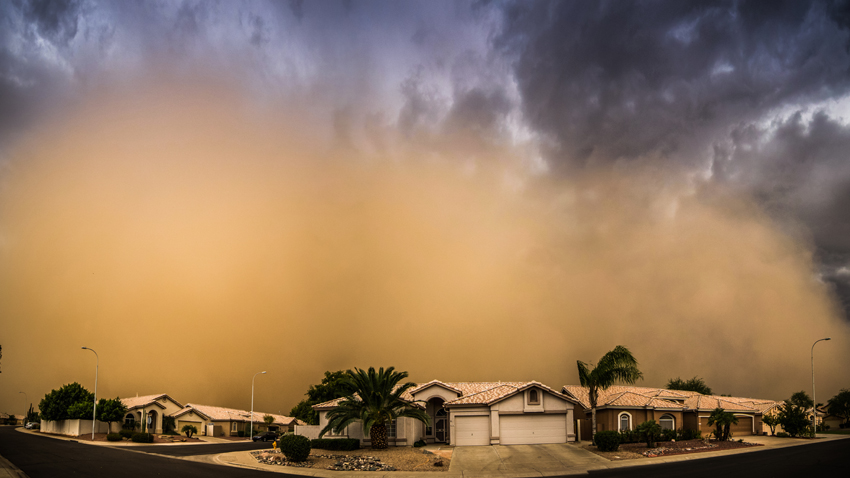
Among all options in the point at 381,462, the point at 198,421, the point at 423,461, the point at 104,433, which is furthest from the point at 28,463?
the point at 198,421

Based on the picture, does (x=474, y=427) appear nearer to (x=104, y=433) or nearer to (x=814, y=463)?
(x=814, y=463)

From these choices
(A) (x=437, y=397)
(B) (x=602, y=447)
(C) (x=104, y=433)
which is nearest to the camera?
(B) (x=602, y=447)

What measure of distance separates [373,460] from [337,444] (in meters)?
8.58

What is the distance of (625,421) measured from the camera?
50719 millimetres

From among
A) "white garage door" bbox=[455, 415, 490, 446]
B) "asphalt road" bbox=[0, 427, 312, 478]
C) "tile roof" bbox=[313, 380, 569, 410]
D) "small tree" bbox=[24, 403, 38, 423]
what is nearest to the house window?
"tile roof" bbox=[313, 380, 569, 410]

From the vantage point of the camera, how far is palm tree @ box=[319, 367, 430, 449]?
42250mm

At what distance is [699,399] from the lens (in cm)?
6103

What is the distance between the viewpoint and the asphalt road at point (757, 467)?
89.5 ft

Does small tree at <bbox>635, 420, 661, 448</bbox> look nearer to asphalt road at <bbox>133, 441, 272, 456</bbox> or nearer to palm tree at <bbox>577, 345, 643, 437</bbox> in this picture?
palm tree at <bbox>577, 345, 643, 437</bbox>

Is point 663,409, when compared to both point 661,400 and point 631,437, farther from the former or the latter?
point 631,437

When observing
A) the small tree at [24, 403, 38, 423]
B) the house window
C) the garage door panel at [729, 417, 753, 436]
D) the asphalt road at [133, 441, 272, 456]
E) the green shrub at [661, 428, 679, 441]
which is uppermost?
the house window

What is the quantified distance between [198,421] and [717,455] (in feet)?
249

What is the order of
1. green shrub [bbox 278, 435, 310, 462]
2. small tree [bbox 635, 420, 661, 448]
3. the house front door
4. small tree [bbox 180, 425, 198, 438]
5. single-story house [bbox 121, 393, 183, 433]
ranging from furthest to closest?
single-story house [bbox 121, 393, 183, 433] → small tree [bbox 180, 425, 198, 438] → the house front door → small tree [bbox 635, 420, 661, 448] → green shrub [bbox 278, 435, 310, 462]

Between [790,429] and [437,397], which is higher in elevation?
[437,397]
